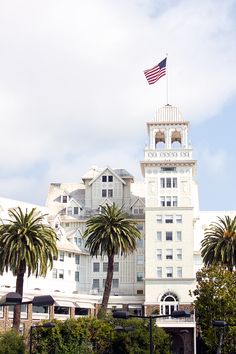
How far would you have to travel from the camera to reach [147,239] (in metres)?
108

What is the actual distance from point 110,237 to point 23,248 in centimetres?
1789

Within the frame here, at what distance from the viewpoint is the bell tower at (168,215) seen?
10744 centimetres

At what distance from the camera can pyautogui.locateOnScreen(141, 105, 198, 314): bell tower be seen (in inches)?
4230

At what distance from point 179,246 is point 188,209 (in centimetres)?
599

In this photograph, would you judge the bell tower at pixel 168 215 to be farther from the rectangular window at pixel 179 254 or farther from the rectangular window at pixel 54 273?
the rectangular window at pixel 54 273

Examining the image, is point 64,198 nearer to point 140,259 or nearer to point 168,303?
point 140,259

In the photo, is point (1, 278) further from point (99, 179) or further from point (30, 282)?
point (99, 179)

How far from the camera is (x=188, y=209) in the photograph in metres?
109

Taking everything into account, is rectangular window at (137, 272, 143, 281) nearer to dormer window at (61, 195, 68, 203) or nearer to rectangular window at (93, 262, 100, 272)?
rectangular window at (93, 262, 100, 272)

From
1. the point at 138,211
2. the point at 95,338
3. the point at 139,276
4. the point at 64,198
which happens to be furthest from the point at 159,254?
the point at 95,338

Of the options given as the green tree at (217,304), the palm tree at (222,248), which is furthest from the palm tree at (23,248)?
the palm tree at (222,248)

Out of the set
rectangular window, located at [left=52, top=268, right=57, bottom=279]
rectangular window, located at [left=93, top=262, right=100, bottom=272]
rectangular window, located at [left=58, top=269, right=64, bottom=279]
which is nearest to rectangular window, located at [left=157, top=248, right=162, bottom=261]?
rectangular window, located at [left=93, top=262, right=100, bottom=272]

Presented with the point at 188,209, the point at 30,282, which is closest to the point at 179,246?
the point at 188,209

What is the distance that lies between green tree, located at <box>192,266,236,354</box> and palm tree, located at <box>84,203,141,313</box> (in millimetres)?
12335
